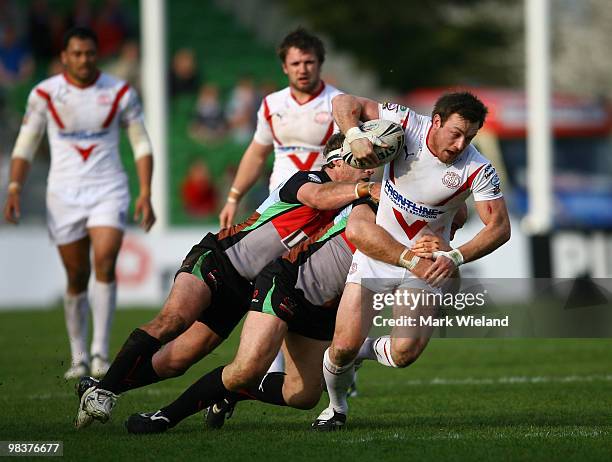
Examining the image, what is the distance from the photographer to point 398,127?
7.47 m

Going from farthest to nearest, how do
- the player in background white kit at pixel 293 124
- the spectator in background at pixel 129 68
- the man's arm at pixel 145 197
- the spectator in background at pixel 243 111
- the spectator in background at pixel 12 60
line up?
the spectator in background at pixel 12 60
the spectator in background at pixel 243 111
the spectator in background at pixel 129 68
the man's arm at pixel 145 197
the player in background white kit at pixel 293 124

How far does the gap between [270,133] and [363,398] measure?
215 centimetres

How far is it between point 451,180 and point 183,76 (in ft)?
66.7

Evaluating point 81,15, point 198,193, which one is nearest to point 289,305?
point 198,193

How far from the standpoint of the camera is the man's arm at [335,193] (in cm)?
A: 779

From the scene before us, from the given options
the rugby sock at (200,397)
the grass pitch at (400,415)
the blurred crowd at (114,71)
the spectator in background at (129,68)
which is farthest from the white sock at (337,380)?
the blurred crowd at (114,71)

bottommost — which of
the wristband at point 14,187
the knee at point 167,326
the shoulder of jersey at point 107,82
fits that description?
the knee at point 167,326

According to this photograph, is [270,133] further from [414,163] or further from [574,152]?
[574,152]

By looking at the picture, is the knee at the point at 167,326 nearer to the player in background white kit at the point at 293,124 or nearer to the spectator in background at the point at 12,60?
the player in background white kit at the point at 293,124

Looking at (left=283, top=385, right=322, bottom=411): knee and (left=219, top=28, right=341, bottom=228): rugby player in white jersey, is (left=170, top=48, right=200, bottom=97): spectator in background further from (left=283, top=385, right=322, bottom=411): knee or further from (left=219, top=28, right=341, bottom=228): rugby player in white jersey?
(left=283, top=385, right=322, bottom=411): knee

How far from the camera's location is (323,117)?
403 inches

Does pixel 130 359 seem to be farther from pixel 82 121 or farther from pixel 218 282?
pixel 82 121

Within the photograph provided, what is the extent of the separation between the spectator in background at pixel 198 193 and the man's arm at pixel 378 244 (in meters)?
17.8

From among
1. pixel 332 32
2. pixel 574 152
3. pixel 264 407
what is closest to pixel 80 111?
pixel 264 407
